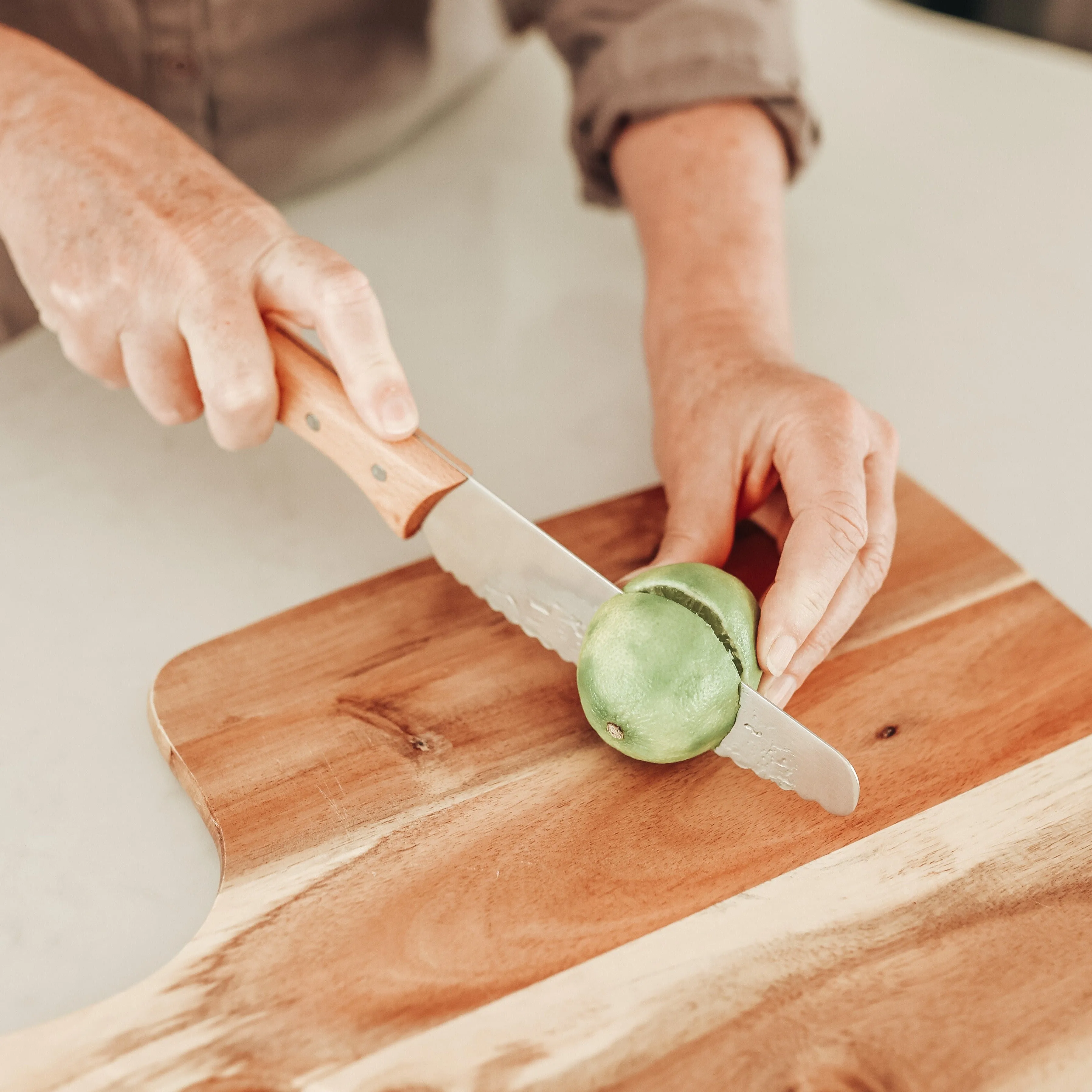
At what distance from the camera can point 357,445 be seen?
151cm

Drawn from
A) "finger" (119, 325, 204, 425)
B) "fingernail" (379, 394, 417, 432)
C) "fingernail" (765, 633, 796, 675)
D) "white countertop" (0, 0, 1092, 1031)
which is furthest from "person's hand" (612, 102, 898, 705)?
"finger" (119, 325, 204, 425)

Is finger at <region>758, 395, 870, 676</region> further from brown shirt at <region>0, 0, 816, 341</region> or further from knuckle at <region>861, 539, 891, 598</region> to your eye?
brown shirt at <region>0, 0, 816, 341</region>

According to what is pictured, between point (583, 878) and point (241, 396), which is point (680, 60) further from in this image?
point (583, 878)

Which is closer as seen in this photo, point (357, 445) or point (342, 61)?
point (357, 445)

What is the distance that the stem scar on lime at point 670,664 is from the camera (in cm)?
127

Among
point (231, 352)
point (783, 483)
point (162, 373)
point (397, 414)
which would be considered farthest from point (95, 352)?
point (783, 483)

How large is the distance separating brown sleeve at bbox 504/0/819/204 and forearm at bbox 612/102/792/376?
35mm

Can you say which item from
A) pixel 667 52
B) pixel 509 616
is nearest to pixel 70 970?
pixel 509 616

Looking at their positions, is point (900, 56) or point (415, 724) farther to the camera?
point (900, 56)

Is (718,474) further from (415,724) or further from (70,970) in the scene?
(70,970)

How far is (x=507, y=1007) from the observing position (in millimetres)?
1197

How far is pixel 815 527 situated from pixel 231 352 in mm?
829

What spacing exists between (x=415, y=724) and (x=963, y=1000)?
75 cm

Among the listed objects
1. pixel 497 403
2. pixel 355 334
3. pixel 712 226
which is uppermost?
pixel 355 334
